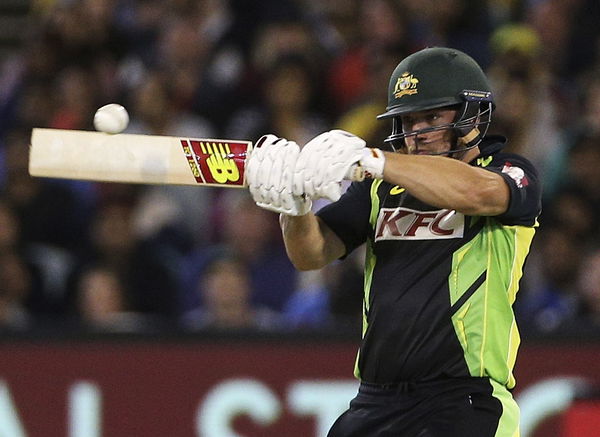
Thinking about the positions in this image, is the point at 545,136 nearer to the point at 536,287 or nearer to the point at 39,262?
the point at 536,287

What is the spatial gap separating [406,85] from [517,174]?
0.47 m

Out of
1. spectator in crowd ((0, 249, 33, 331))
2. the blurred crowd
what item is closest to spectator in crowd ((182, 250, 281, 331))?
the blurred crowd

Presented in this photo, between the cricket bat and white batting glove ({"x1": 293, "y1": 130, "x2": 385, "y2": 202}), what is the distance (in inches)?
10.3

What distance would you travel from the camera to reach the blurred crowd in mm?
7488

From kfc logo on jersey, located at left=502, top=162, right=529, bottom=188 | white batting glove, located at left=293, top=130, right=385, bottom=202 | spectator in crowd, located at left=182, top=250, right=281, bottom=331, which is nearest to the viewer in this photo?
white batting glove, located at left=293, top=130, right=385, bottom=202

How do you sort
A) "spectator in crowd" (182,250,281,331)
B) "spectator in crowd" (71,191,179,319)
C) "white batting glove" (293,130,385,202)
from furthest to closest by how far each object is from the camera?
"spectator in crowd" (71,191,179,319)
"spectator in crowd" (182,250,281,331)
"white batting glove" (293,130,385,202)

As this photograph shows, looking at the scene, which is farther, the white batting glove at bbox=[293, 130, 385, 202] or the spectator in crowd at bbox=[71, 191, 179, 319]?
the spectator in crowd at bbox=[71, 191, 179, 319]

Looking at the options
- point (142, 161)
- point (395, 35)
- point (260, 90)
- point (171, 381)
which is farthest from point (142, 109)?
point (142, 161)

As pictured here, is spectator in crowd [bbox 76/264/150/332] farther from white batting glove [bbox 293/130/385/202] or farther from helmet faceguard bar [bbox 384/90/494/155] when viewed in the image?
white batting glove [bbox 293/130/385/202]

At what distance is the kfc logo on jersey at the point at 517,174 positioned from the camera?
4395mm

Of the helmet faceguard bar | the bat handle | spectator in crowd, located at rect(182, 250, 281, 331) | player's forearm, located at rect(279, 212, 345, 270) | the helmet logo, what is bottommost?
spectator in crowd, located at rect(182, 250, 281, 331)

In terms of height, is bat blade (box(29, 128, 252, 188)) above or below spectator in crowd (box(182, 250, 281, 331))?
above

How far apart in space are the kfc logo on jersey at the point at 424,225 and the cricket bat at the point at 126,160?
546 millimetres

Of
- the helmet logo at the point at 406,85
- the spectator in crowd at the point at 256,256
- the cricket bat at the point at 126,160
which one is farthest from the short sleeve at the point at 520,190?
the spectator in crowd at the point at 256,256
